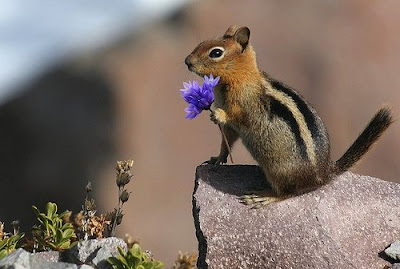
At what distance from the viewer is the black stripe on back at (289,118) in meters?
4.48

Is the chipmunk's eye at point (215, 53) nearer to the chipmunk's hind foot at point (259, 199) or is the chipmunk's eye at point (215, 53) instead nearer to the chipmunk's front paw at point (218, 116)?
the chipmunk's front paw at point (218, 116)

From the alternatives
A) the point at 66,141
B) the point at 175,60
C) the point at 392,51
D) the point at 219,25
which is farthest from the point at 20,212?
the point at 392,51

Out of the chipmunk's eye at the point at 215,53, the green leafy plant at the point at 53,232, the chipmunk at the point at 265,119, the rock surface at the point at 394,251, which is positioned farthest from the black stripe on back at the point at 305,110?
the green leafy plant at the point at 53,232

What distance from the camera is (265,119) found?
4.51 metres

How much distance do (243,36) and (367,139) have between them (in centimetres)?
94

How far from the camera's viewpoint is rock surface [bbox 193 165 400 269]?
14.3ft

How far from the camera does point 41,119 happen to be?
24.3 feet

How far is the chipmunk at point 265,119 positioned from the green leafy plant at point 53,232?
934mm

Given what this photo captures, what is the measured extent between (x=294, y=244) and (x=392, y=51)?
3.61 metres

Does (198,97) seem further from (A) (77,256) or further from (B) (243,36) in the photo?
(A) (77,256)

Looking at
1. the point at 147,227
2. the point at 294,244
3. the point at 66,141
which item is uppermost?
the point at 294,244

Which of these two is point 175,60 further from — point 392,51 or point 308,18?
point 392,51

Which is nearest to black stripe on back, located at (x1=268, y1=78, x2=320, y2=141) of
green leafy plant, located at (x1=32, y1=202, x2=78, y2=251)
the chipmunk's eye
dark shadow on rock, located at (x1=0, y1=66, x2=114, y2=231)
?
the chipmunk's eye

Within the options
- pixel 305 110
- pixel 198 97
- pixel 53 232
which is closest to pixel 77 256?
pixel 53 232
